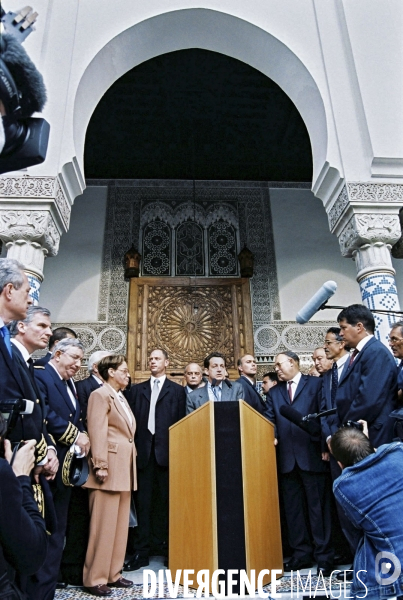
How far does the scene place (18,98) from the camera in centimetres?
103

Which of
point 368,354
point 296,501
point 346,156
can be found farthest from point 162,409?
point 346,156

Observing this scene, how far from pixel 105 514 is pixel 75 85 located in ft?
11.1

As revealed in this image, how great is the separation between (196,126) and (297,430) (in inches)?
172

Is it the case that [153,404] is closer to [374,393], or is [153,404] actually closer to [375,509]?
[374,393]

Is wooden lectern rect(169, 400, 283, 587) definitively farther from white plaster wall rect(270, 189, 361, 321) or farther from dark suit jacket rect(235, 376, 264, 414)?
white plaster wall rect(270, 189, 361, 321)

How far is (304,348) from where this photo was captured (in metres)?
5.70

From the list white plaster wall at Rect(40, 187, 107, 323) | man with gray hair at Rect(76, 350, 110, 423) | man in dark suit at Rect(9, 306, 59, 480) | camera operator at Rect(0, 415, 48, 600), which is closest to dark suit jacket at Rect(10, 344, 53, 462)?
man in dark suit at Rect(9, 306, 59, 480)

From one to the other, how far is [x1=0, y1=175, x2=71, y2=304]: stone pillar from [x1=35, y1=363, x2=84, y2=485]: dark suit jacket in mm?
A: 1553

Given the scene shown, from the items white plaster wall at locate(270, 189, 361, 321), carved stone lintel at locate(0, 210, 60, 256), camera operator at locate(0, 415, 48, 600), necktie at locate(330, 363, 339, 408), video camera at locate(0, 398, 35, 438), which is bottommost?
camera operator at locate(0, 415, 48, 600)

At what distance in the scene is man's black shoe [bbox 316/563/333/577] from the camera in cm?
243

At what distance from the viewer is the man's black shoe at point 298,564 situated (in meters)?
2.57

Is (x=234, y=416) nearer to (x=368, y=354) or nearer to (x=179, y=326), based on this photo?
(x=368, y=354)

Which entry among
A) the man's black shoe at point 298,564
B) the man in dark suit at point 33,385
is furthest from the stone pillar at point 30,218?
the man's black shoe at point 298,564

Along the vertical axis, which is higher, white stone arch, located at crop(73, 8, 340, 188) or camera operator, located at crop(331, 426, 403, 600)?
white stone arch, located at crop(73, 8, 340, 188)
